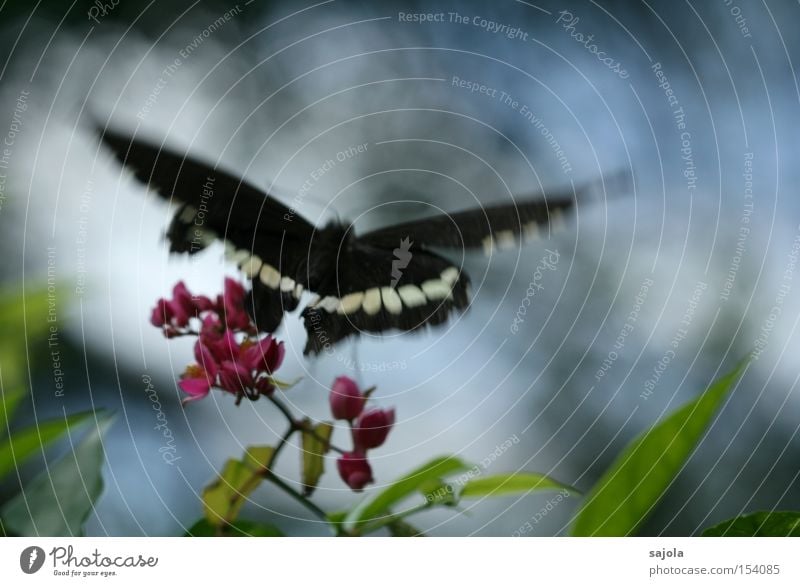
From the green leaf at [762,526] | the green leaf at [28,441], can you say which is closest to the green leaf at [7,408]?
the green leaf at [28,441]

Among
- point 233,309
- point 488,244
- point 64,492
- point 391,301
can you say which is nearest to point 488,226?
point 488,244

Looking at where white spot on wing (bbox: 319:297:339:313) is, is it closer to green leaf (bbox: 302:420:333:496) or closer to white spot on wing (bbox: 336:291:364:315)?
white spot on wing (bbox: 336:291:364:315)

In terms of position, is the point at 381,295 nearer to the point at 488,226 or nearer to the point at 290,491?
the point at 488,226

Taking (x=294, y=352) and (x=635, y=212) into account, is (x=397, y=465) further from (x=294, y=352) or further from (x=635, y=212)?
(x=635, y=212)

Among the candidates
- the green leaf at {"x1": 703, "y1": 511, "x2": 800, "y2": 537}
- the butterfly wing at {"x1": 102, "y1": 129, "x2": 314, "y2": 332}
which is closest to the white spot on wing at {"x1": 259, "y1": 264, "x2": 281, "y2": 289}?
the butterfly wing at {"x1": 102, "y1": 129, "x2": 314, "y2": 332}
